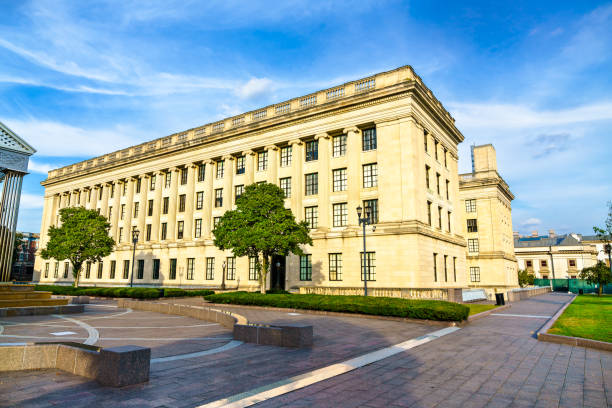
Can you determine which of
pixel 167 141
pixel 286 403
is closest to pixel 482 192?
pixel 167 141

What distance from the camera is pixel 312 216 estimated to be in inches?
1522

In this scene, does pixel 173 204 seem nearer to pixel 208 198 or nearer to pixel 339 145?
pixel 208 198

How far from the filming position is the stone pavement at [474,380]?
662 centimetres

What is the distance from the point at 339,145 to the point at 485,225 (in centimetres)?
3433

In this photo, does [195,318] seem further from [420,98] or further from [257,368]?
[420,98]

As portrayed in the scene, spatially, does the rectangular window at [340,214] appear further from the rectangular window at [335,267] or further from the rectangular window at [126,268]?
the rectangular window at [126,268]

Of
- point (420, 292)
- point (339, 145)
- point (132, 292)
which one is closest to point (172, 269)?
point (132, 292)

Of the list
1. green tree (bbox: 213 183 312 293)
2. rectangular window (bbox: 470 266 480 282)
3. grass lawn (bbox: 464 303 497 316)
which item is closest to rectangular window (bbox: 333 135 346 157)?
green tree (bbox: 213 183 312 293)

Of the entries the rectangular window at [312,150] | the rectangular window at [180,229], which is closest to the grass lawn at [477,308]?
the rectangular window at [312,150]

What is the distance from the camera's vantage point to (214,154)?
153 ft

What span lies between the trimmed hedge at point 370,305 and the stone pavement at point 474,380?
5.04 metres

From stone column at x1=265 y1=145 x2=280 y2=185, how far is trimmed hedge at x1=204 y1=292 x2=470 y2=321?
17.5m

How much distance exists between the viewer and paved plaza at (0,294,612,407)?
6.59 metres

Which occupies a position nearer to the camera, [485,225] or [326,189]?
[326,189]
